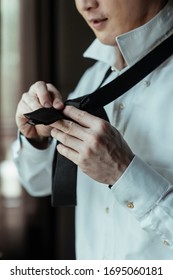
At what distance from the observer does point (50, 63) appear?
0.99 m

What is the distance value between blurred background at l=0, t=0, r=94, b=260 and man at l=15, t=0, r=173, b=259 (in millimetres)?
303

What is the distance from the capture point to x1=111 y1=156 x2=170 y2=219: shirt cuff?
47cm

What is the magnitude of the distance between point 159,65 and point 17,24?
0.48 meters

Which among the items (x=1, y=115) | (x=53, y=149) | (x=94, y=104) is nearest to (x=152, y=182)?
(x=94, y=104)

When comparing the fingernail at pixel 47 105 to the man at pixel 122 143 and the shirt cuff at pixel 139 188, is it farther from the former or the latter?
the shirt cuff at pixel 139 188

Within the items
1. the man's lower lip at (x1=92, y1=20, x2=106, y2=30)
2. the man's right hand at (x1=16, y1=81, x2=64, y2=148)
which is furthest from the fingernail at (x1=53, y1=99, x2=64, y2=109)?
the man's lower lip at (x1=92, y1=20, x2=106, y2=30)

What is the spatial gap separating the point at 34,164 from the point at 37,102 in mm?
160

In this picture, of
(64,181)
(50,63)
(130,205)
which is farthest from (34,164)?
(50,63)

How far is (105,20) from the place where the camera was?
538mm

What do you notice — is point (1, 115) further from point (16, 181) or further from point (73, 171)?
point (73, 171)

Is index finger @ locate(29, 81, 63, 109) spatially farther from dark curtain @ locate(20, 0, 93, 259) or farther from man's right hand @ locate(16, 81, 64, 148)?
dark curtain @ locate(20, 0, 93, 259)

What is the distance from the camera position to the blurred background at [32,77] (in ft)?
3.05

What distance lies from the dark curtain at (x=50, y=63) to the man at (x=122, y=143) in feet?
1.02

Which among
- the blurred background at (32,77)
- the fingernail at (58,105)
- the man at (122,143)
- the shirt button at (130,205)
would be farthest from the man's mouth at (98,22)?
the blurred background at (32,77)
